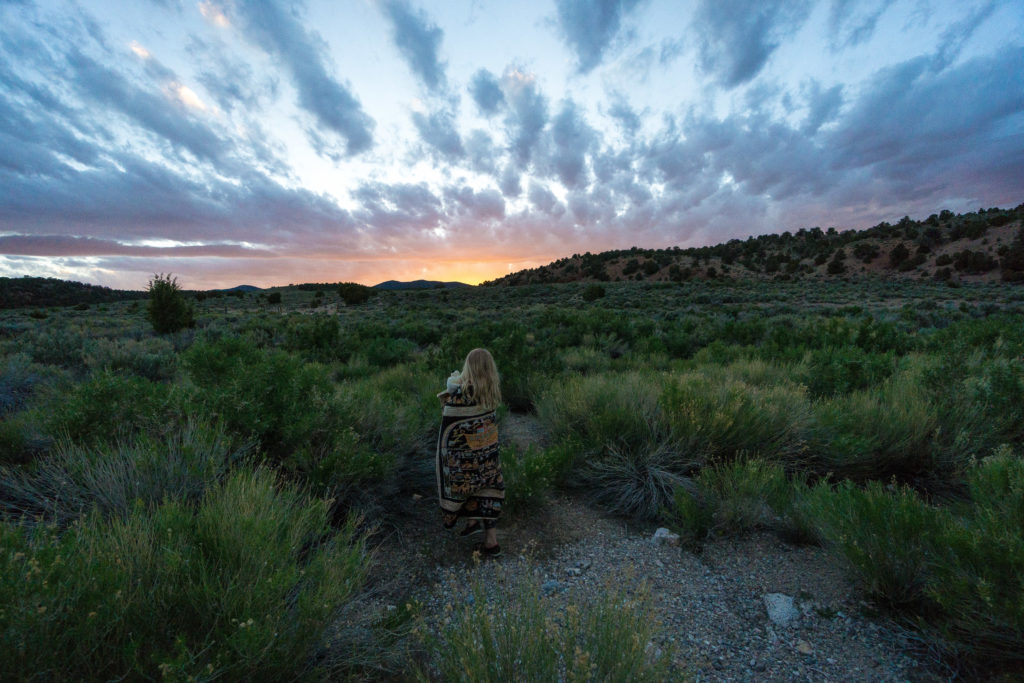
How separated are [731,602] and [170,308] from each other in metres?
19.1

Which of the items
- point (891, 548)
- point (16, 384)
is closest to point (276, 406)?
point (891, 548)

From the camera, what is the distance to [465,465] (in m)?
3.47

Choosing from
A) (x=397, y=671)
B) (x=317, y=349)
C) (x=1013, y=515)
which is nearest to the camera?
(x=397, y=671)

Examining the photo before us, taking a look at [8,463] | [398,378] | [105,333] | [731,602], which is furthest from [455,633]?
[105,333]

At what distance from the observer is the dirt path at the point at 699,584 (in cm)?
240

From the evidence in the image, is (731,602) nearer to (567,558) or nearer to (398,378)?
(567,558)

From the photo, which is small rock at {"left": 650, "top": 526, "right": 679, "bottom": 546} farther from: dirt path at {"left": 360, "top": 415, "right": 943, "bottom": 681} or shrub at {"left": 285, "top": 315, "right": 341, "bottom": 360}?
shrub at {"left": 285, "top": 315, "right": 341, "bottom": 360}

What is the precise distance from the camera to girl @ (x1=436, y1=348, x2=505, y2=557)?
3.47 meters

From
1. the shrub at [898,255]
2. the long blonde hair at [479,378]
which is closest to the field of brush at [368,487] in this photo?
the long blonde hair at [479,378]

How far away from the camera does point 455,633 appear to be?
1847mm

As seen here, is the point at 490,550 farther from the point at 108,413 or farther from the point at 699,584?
the point at 108,413

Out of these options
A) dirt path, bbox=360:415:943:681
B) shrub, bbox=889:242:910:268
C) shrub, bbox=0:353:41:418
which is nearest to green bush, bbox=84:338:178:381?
shrub, bbox=0:353:41:418

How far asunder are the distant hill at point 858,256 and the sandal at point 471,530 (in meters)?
49.4

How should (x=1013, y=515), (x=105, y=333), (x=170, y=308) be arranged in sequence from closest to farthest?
(x=1013, y=515)
(x=105, y=333)
(x=170, y=308)
